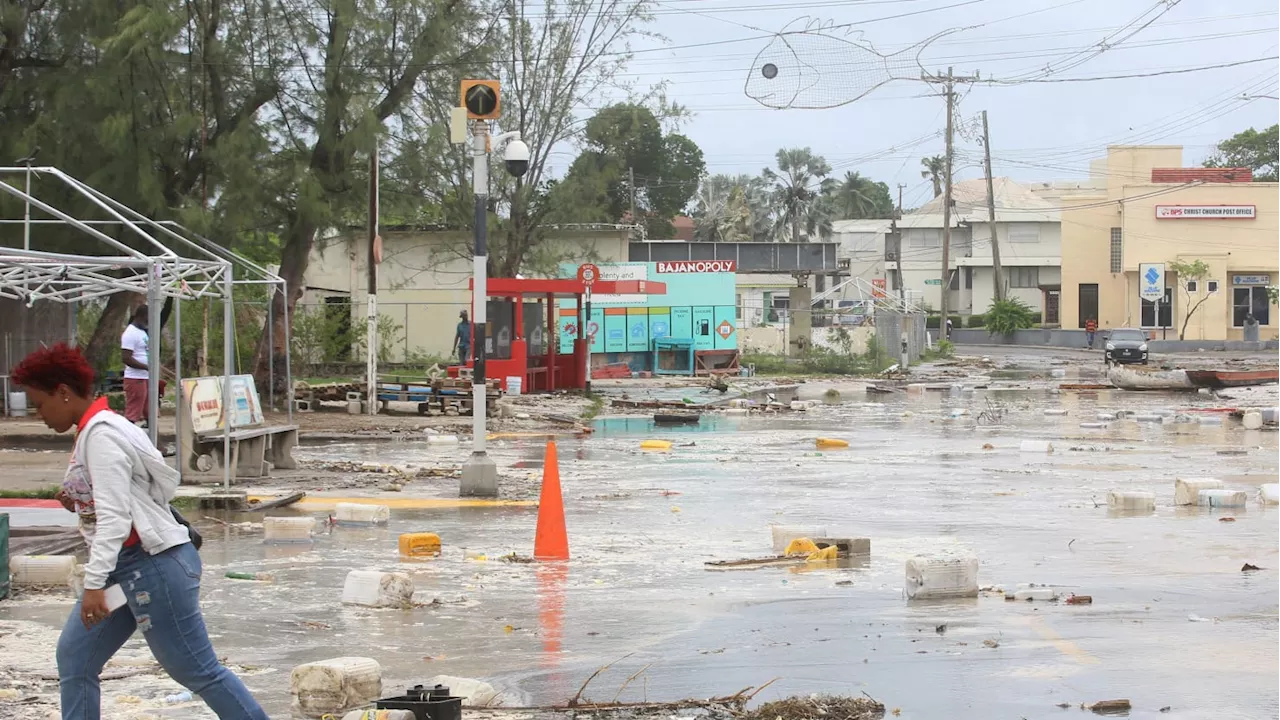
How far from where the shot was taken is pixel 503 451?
71.5ft

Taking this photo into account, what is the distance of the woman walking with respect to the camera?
530 centimetres

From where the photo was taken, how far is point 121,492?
5.31 m

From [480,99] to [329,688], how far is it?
384 inches

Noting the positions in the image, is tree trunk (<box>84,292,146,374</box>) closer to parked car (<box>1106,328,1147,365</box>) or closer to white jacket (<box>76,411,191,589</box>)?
white jacket (<box>76,411,191,589</box>)

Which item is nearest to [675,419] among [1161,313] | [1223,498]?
[1223,498]

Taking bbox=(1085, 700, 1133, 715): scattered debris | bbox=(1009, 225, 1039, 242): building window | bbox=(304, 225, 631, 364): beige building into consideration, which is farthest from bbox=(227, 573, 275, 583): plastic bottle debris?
bbox=(1009, 225, 1039, 242): building window

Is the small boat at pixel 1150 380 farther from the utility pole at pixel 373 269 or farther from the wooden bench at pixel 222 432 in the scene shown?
the wooden bench at pixel 222 432

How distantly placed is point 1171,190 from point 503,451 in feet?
206

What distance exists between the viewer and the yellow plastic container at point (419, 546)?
11742mm

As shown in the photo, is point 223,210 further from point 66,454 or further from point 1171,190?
point 1171,190

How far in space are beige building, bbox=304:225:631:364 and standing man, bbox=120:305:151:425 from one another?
2514cm

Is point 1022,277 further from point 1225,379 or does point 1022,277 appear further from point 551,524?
point 551,524

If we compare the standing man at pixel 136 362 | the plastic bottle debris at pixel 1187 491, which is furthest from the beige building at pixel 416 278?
the plastic bottle debris at pixel 1187 491

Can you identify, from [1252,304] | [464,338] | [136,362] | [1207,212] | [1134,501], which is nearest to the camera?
[1134,501]
